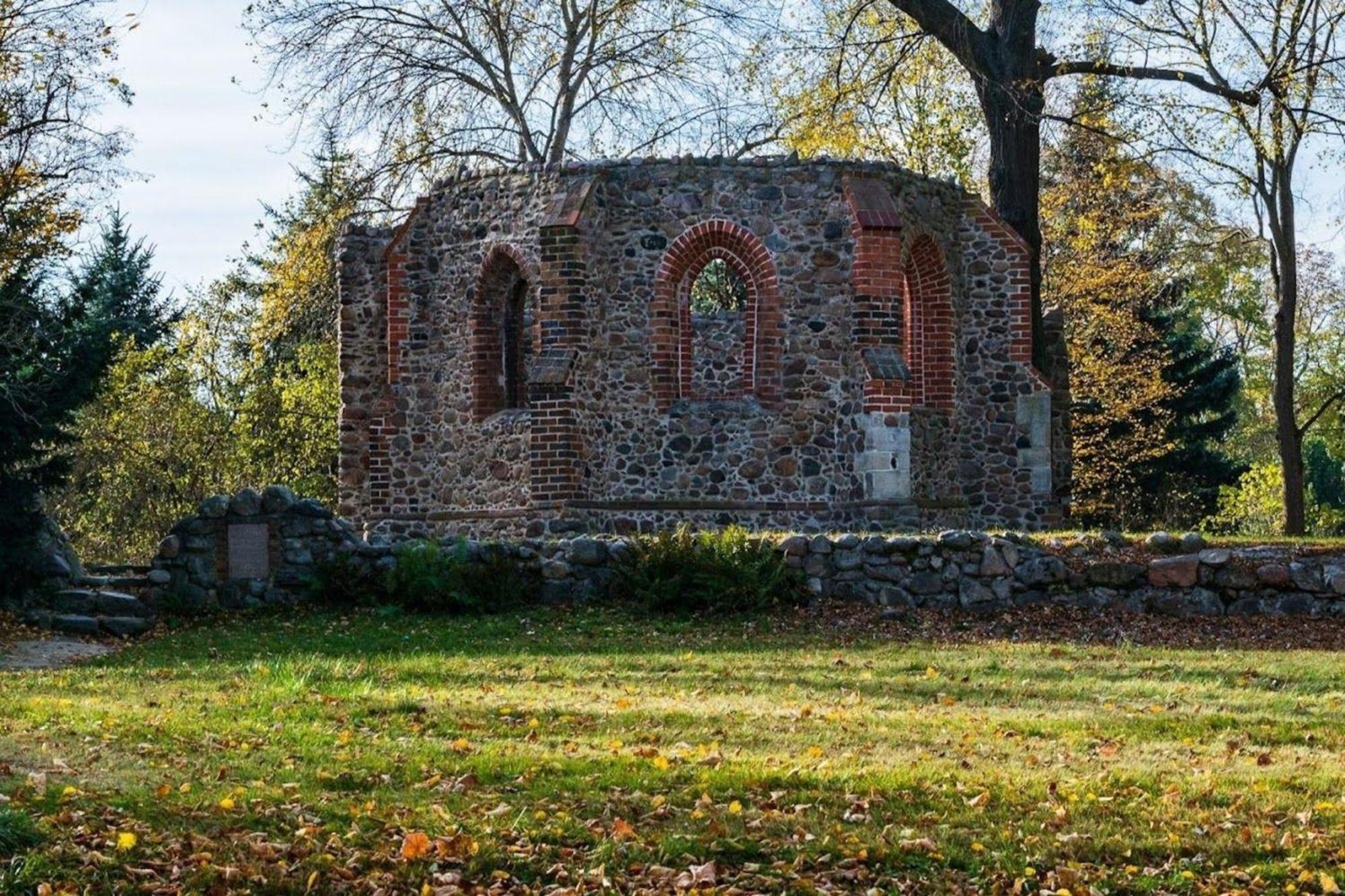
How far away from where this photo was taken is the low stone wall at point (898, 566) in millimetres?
17031

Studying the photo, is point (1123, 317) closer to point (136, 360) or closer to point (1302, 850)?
point (136, 360)

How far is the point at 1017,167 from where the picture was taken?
2555 centimetres

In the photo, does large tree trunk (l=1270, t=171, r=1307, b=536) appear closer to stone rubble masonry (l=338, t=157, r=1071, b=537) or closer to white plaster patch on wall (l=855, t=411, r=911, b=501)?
stone rubble masonry (l=338, t=157, r=1071, b=537)

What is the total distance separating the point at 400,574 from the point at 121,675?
16.6 ft

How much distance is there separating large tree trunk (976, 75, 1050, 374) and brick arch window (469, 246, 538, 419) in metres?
7.17

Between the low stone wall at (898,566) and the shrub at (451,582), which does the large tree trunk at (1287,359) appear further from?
the shrub at (451,582)

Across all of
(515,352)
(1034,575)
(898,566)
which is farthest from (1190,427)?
(898,566)

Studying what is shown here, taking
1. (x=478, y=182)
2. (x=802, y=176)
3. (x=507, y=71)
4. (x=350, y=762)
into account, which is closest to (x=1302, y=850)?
(x=350, y=762)

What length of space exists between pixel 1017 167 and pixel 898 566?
9.92 meters

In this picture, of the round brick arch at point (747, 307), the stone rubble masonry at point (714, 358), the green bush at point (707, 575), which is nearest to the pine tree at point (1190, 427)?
the stone rubble masonry at point (714, 358)

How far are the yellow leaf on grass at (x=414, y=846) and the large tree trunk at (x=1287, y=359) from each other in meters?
21.8

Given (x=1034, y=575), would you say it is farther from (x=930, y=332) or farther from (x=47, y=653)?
(x=47, y=653)

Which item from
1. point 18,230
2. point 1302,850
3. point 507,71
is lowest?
point 1302,850

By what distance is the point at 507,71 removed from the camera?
3344cm
